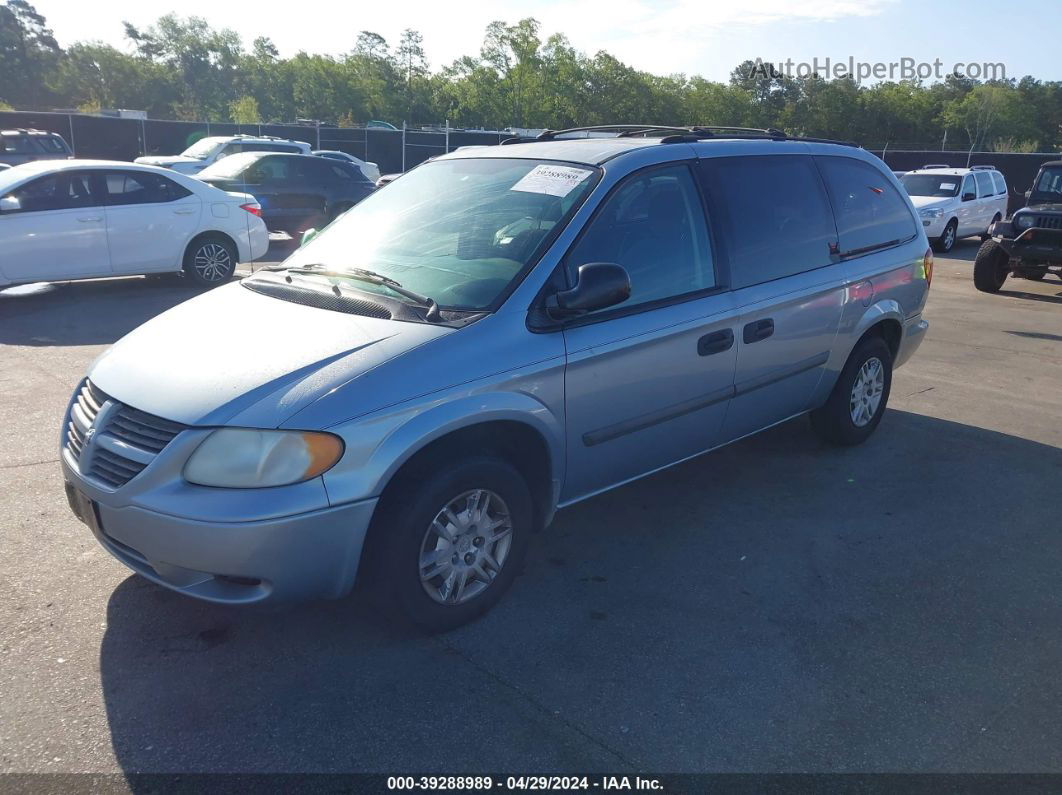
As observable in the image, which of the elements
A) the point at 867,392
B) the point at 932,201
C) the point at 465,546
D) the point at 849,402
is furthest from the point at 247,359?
the point at 932,201

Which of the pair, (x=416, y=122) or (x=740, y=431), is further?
(x=416, y=122)

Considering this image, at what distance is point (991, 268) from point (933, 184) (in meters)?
6.51

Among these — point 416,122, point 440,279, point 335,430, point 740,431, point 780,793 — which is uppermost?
point 416,122

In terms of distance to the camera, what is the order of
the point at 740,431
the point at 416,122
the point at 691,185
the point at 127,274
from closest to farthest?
1. the point at 691,185
2. the point at 740,431
3. the point at 127,274
4. the point at 416,122

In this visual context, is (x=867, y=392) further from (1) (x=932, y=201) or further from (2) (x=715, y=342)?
(1) (x=932, y=201)

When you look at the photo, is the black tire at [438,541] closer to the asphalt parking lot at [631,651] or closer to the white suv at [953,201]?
the asphalt parking lot at [631,651]

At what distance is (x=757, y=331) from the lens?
14.9ft

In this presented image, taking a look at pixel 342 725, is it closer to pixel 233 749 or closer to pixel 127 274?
pixel 233 749

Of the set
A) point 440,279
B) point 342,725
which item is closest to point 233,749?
point 342,725

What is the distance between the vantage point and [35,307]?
31.9ft

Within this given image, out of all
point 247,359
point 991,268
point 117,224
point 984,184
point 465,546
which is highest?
point 984,184

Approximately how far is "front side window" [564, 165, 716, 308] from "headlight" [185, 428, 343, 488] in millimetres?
1335

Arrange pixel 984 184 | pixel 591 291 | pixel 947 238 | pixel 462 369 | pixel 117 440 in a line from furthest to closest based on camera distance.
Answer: pixel 984 184 < pixel 947 238 < pixel 591 291 < pixel 462 369 < pixel 117 440

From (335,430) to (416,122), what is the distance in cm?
7668
